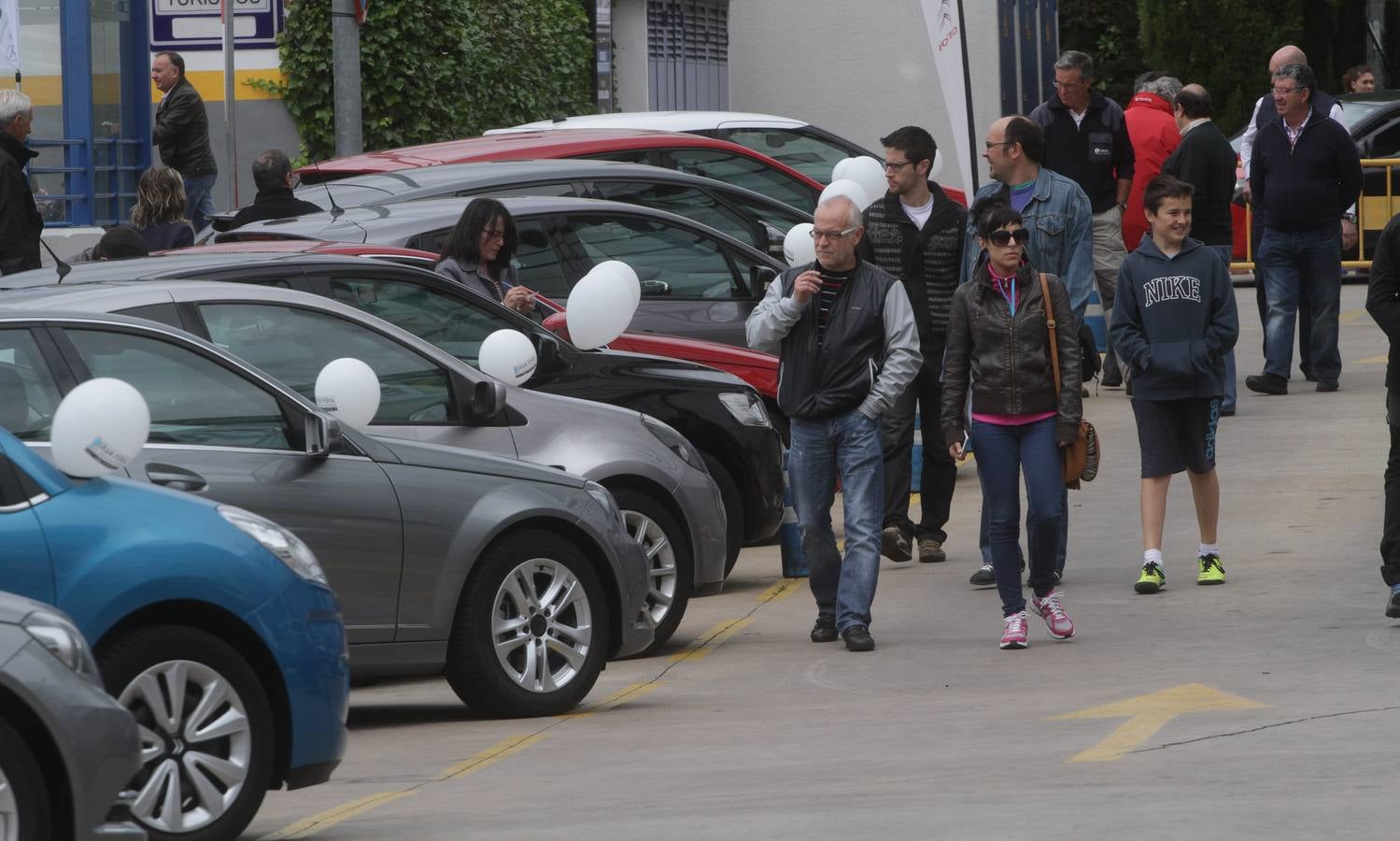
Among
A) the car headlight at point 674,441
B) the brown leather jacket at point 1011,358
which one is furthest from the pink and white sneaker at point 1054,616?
the car headlight at point 674,441

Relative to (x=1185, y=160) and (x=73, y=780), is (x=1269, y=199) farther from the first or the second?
(x=73, y=780)

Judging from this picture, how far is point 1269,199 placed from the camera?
50.3ft

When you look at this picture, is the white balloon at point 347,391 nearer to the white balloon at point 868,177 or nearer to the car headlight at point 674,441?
the car headlight at point 674,441

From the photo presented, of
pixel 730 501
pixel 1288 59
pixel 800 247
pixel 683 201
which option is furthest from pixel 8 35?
pixel 1288 59

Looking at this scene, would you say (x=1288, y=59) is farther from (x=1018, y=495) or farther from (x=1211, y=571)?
(x=1018, y=495)

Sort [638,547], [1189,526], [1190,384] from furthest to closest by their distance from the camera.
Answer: [1189,526] → [1190,384] → [638,547]

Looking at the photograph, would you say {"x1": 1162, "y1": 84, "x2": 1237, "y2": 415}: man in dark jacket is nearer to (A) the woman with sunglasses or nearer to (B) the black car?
(B) the black car

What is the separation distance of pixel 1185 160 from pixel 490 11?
941 cm

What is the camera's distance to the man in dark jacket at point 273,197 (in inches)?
518

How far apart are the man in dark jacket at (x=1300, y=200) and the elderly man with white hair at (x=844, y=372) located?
682cm

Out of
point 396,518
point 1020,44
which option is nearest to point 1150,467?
point 396,518

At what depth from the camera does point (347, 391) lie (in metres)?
8.01

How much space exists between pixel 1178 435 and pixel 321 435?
168 inches

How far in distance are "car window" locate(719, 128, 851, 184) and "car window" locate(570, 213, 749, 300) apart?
16.8ft
